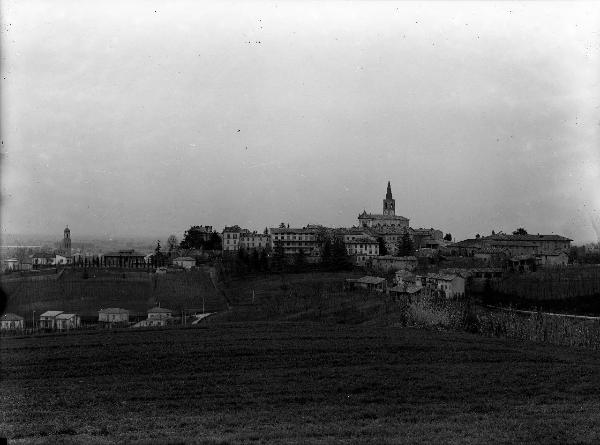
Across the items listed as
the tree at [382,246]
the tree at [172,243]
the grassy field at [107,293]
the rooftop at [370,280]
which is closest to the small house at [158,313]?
the grassy field at [107,293]

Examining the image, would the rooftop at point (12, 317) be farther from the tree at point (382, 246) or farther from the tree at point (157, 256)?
the tree at point (382, 246)

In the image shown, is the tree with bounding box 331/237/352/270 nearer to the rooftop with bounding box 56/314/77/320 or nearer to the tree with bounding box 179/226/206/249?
the tree with bounding box 179/226/206/249

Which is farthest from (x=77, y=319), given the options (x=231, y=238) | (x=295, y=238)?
(x=295, y=238)

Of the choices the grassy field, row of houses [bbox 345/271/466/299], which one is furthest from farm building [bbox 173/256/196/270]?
row of houses [bbox 345/271/466/299]

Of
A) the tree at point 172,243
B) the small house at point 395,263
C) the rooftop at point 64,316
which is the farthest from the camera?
the tree at point 172,243

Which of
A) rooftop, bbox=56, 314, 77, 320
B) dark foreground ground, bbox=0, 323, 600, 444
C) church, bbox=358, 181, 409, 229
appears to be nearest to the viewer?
dark foreground ground, bbox=0, 323, 600, 444

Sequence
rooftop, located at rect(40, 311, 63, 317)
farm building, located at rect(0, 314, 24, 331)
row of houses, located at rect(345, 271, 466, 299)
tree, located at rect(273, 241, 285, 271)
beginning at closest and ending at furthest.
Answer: farm building, located at rect(0, 314, 24, 331)
rooftop, located at rect(40, 311, 63, 317)
row of houses, located at rect(345, 271, 466, 299)
tree, located at rect(273, 241, 285, 271)

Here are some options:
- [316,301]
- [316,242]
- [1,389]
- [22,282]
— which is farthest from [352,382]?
[316,242]
